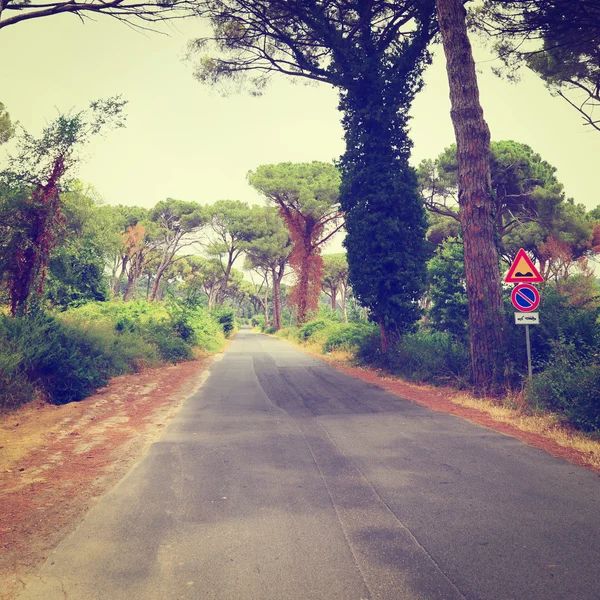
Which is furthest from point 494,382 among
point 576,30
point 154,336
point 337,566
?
point 154,336

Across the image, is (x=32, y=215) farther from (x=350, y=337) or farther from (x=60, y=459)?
(x=350, y=337)

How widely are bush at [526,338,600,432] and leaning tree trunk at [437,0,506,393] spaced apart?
1597mm

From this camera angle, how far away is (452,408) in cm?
801

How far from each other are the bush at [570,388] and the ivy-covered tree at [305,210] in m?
25.2

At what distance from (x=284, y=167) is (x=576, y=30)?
951 inches

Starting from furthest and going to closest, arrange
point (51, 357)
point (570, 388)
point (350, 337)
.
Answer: point (350, 337), point (51, 357), point (570, 388)

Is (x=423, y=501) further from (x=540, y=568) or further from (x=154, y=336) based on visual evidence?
(x=154, y=336)

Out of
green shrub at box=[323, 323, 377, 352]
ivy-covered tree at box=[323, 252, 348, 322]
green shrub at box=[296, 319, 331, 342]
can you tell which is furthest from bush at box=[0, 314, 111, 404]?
ivy-covered tree at box=[323, 252, 348, 322]

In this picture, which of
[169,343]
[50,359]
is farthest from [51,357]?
[169,343]

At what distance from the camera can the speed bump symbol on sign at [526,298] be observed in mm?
7914

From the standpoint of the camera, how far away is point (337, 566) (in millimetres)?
2654

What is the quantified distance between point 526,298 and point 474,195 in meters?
3.05

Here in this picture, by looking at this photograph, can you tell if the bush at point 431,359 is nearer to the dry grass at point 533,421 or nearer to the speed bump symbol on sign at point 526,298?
the dry grass at point 533,421

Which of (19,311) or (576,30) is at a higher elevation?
(576,30)
